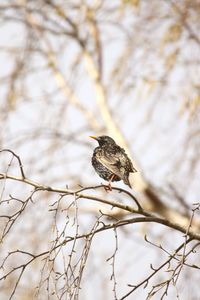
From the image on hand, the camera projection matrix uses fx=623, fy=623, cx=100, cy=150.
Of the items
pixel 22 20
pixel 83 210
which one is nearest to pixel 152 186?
pixel 83 210

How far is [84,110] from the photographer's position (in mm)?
8180

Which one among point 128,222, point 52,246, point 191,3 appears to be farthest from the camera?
point 191,3

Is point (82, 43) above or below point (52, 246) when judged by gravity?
above

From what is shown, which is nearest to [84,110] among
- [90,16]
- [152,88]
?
[90,16]

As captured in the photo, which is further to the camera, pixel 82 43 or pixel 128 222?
pixel 82 43

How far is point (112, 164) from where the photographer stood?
411 centimetres

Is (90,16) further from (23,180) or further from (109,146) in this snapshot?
(23,180)

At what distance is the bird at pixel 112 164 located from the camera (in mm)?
4046

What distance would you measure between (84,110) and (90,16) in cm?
123

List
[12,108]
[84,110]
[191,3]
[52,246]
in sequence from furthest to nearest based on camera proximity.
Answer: [84,110] < [12,108] < [191,3] < [52,246]

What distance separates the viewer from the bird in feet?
13.3

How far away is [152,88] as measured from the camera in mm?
6492

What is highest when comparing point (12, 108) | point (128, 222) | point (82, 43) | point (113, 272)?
point (82, 43)

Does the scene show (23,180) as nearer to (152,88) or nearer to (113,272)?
(113,272)
